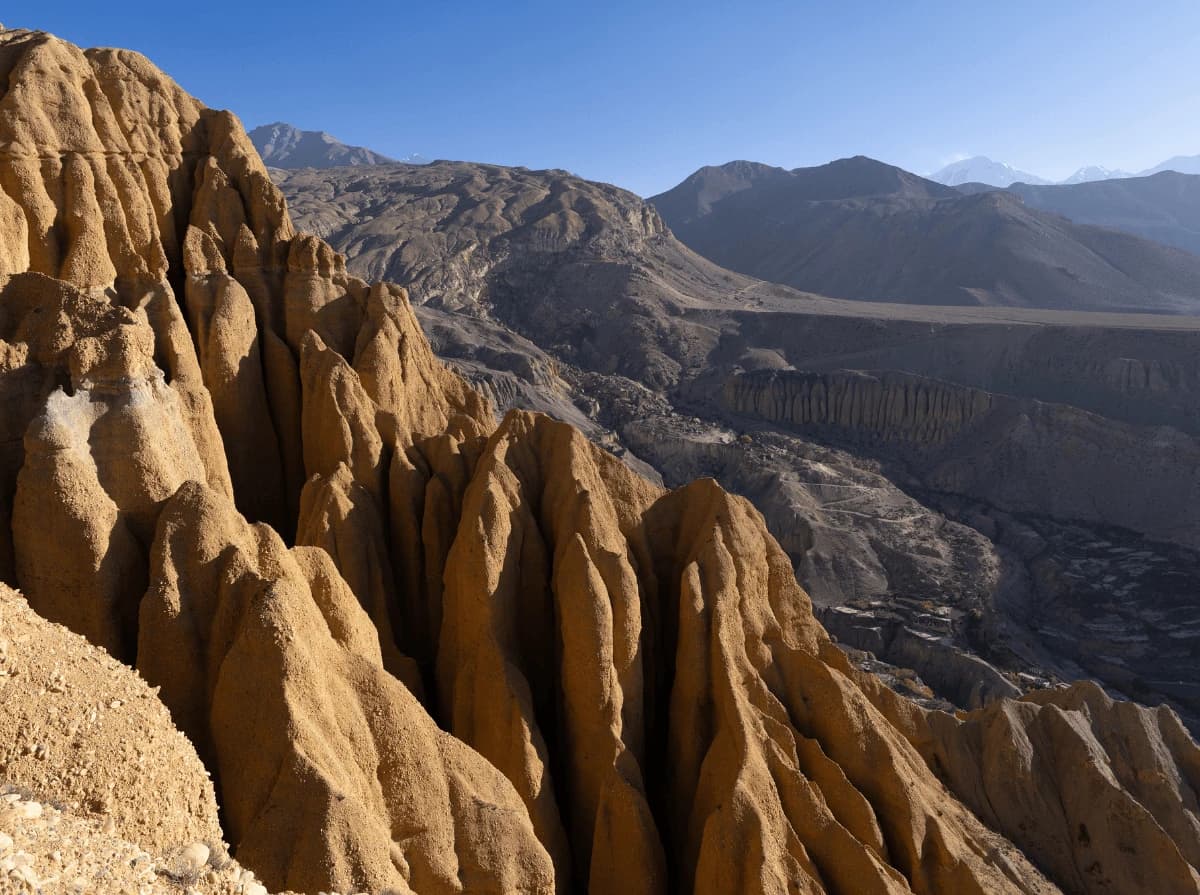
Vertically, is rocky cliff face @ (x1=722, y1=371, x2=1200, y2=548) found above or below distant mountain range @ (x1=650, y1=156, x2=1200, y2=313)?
below

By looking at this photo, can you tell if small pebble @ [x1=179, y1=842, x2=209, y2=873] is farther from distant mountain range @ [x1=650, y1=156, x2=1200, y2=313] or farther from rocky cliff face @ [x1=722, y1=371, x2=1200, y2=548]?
distant mountain range @ [x1=650, y1=156, x2=1200, y2=313]

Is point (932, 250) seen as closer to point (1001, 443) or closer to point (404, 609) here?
point (1001, 443)

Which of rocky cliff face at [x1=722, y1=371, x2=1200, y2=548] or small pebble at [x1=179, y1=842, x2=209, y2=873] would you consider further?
rocky cliff face at [x1=722, y1=371, x2=1200, y2=548]

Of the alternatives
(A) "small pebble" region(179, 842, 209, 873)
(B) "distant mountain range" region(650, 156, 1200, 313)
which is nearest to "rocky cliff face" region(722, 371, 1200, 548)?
(B) "distant mountain range" region(650, 156, 1200, 313)

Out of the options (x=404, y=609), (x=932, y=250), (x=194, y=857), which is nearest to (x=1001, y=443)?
(x=404, y=609)

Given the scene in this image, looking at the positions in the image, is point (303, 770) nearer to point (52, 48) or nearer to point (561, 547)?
point (561, 547)

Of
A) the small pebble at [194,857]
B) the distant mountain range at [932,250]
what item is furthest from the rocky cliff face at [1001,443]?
the small pebble at [194,857]

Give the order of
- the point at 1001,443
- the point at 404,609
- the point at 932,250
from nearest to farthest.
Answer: the point at 404,609, the point at 1001,443, the point at 932,250
